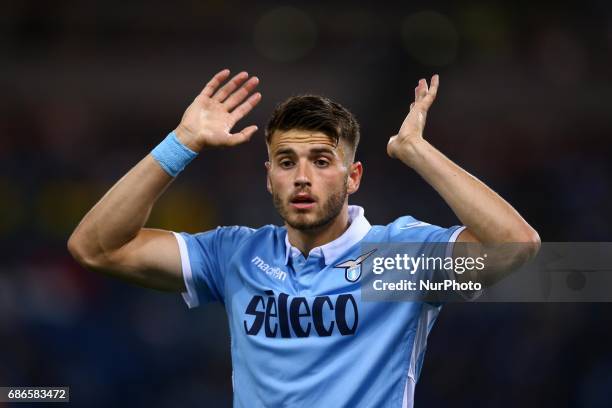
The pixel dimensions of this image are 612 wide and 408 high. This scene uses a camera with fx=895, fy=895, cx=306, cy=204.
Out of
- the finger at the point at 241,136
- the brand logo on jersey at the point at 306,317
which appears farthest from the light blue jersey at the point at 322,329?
the finger at the point at 241,136

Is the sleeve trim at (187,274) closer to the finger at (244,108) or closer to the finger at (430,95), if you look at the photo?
the finger at (244,108)

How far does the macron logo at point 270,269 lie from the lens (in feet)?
12.4

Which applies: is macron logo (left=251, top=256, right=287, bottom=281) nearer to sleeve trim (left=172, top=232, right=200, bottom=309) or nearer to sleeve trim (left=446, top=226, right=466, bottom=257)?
sleeve trim (left=172, top=232, right=200, bottom=309)

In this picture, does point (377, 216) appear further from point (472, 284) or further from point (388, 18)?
point (472, 284)

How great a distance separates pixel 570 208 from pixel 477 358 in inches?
78.2

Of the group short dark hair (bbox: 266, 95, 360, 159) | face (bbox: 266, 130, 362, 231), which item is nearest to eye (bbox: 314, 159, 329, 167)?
face (bbox: 266, 130, 362, 231)

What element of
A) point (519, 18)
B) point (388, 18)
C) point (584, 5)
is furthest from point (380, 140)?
point (584, 5)

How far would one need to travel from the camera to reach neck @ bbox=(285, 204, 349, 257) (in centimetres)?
380

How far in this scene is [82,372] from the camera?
27.0ft

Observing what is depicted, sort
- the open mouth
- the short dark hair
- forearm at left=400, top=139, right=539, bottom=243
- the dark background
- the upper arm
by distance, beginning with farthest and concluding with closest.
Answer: the dark background < the upper arm < the short dark hair < the open mouth < forearm at left=400, top=139, right=539, bottom=243

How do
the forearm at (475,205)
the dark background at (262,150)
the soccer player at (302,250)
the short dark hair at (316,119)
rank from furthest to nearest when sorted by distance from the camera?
the dark background at (262,150), the short dark hair at (316,119), the soccer player at (302,250), the forearm at (475,205)

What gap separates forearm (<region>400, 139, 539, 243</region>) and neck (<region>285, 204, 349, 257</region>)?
46cm

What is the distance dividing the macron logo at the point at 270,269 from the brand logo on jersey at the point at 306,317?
4.1 inches

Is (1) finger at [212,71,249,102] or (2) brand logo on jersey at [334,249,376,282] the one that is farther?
(1) finger at [212,71,249,102]
